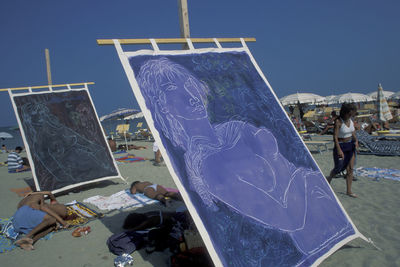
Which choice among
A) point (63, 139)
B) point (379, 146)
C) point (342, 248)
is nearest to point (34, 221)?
point (63, 139)

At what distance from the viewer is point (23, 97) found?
5.81 meters

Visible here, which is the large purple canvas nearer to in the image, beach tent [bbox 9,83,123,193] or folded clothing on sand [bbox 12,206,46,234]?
folded clothing on sand [bbox 12,206,46,234]

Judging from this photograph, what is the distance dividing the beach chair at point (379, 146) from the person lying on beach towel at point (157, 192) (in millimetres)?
6140

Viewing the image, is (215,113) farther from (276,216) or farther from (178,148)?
(276,216)

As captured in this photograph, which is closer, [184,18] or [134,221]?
[184,18]

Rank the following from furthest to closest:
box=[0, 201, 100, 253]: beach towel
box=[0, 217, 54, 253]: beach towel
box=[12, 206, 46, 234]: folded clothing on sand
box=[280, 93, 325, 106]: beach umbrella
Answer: box=[280, 93, 325, 106]: beach umbrella
box=[12, 206, 46, 234]: folded clothing on sand
box=[0, 201, 100, 253]: beach towel
box=[0, 217, 54, 253]: beach towel

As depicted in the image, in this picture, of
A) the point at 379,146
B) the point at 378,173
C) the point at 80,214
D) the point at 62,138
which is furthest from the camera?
the point at 379,146

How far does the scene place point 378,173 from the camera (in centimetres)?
557

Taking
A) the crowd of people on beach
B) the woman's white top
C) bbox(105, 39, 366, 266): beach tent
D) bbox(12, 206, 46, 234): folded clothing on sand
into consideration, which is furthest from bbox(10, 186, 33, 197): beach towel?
the woman's white top

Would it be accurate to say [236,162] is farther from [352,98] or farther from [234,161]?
[352,98]

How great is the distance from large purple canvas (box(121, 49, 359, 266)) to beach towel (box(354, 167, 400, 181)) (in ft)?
11.5

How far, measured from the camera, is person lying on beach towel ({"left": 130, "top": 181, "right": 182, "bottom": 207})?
481 cm

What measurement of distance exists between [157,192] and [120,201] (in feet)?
2.40

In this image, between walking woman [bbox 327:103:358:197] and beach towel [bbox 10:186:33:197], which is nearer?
walking woman [bbox 327:103:358:197]
